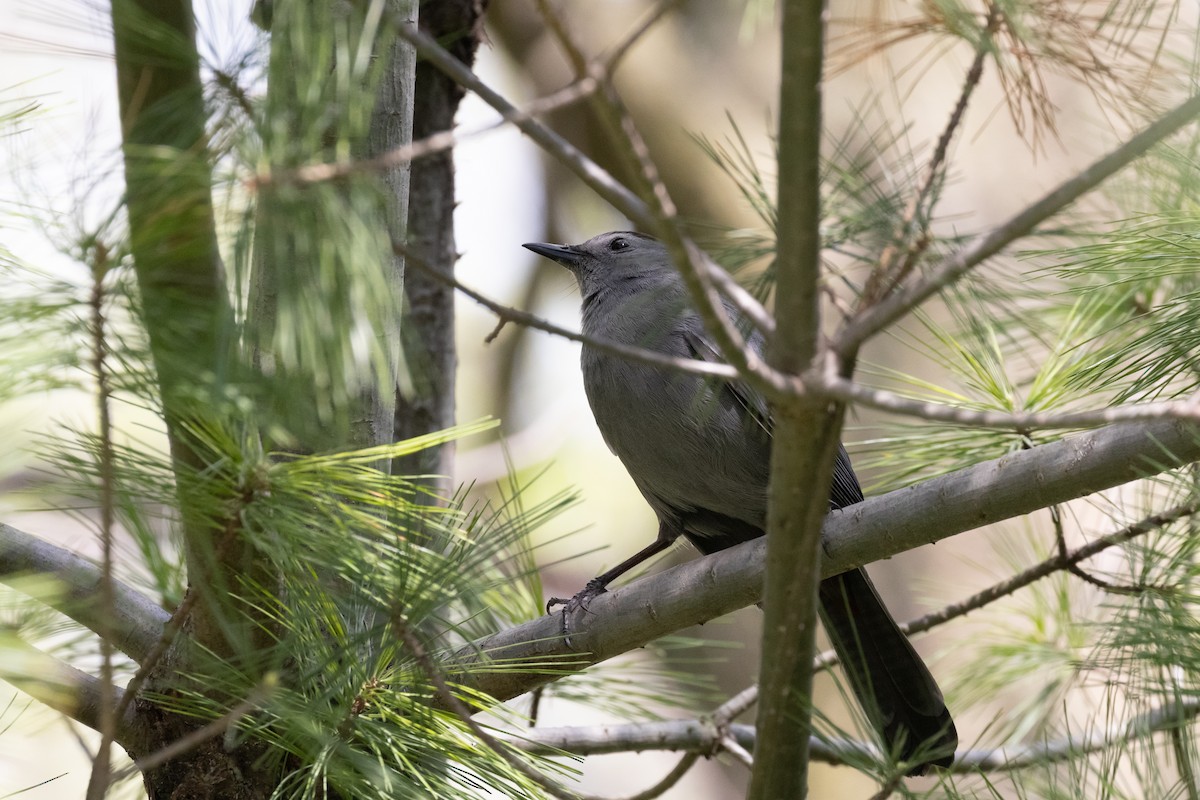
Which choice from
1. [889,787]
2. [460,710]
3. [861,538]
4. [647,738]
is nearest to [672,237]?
[460,710]

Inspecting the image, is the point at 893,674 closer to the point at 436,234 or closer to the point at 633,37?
the point at 436,234

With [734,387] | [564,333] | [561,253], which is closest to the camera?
[564,333]

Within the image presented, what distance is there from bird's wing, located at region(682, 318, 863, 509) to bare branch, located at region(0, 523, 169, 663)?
5.81 feet

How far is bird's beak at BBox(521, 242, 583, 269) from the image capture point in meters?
4.49

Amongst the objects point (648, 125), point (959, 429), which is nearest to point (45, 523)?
point (648, 125)

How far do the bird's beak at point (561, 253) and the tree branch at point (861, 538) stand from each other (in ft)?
6.35

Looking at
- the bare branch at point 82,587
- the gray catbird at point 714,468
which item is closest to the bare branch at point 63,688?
the bare branch at point 82,587

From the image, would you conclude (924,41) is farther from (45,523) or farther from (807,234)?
A: (45,523)

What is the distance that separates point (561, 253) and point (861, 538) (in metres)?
2.39

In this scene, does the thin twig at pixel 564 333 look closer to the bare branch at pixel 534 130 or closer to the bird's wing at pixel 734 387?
the bare branch at pixel 534 130

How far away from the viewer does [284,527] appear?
6.23 feet

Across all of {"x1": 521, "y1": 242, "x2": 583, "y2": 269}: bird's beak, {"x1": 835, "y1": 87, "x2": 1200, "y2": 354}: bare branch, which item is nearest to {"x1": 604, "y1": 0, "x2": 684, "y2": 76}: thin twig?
{"x1": 835, "y1": 87, "x2": 1200, "y2": 354}: bare branch

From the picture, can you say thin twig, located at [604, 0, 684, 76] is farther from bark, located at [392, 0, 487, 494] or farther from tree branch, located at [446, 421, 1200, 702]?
bark, located at [392, 0, 487, 494]

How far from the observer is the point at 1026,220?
1437mm
